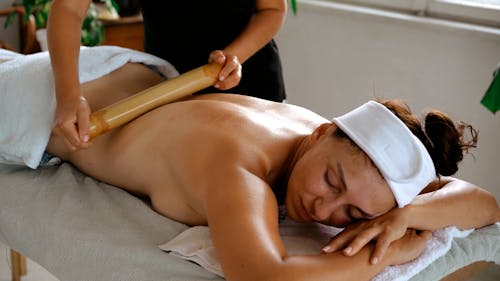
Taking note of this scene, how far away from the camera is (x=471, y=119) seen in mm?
2684

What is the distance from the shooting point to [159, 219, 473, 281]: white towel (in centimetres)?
127

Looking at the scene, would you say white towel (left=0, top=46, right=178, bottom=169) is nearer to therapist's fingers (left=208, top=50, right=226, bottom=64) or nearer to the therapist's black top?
the therapist's black top

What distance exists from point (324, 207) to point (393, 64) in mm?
1682

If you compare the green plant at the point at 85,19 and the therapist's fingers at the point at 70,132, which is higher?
the therapist's fingers at the point at 70,132

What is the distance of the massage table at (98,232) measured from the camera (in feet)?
4.21

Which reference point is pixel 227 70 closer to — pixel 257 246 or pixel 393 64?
pixel 257 246

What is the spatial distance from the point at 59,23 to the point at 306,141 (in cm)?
59

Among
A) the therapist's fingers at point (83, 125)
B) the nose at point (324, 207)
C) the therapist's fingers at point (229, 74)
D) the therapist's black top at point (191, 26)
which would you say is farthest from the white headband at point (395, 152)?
the therapist's black top at point (191, 26)

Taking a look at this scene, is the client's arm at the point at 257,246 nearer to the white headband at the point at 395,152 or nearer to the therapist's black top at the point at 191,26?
the white headband at the point at 395,152

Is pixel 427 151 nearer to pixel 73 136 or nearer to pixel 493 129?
pixel 73 136

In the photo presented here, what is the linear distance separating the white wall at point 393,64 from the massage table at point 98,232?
125cm

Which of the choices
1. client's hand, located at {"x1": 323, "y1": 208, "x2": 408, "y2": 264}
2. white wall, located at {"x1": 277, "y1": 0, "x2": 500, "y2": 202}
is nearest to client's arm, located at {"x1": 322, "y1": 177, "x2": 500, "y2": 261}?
client's hand, located at {"x1": 323, "y1": 208, "x2": 408, "y2": 264}

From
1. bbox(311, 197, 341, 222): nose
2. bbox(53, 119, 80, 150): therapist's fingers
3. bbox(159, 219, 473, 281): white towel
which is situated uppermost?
bbox(53, 119, 80, 150): therapist's fingers

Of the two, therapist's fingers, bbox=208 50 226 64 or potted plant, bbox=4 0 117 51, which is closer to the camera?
therapist's fingers, bbox=208 50 226 64
